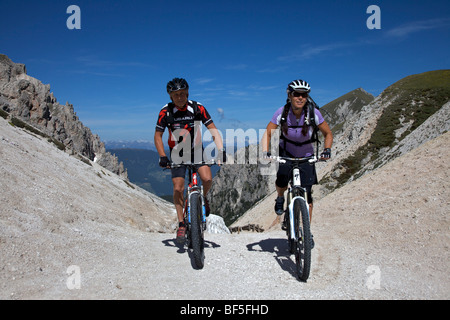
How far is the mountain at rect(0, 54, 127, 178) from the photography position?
2253 inches

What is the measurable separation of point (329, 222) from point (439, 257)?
431cm

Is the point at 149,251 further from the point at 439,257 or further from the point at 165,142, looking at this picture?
the point at 439,257

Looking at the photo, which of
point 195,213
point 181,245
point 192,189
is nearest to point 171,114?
point 192,189

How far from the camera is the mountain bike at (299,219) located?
5.79m

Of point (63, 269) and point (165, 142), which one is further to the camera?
point (165, 142)

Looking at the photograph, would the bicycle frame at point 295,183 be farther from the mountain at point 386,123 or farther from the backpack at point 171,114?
the mountain at point 386,123

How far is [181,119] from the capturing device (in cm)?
752

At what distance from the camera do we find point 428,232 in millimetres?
7414

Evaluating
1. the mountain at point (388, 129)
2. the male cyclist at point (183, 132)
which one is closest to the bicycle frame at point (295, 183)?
the male cyclist at point (183, 132)

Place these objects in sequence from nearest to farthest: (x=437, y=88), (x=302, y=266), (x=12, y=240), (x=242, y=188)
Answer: (x=302, y=266), (x=12, y=240), (x=437, y=88), (x=242, y=188)

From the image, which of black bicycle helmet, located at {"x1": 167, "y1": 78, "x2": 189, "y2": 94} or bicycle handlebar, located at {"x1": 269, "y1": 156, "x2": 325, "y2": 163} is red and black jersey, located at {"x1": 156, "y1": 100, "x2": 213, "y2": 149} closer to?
black bicycle helmet, located at {"x1": 167, "y1": 78, "x2": 189, "y2": 94}

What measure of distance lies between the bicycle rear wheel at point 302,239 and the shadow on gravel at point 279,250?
1.42 feet

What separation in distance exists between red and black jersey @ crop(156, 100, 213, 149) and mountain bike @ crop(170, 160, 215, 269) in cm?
83
